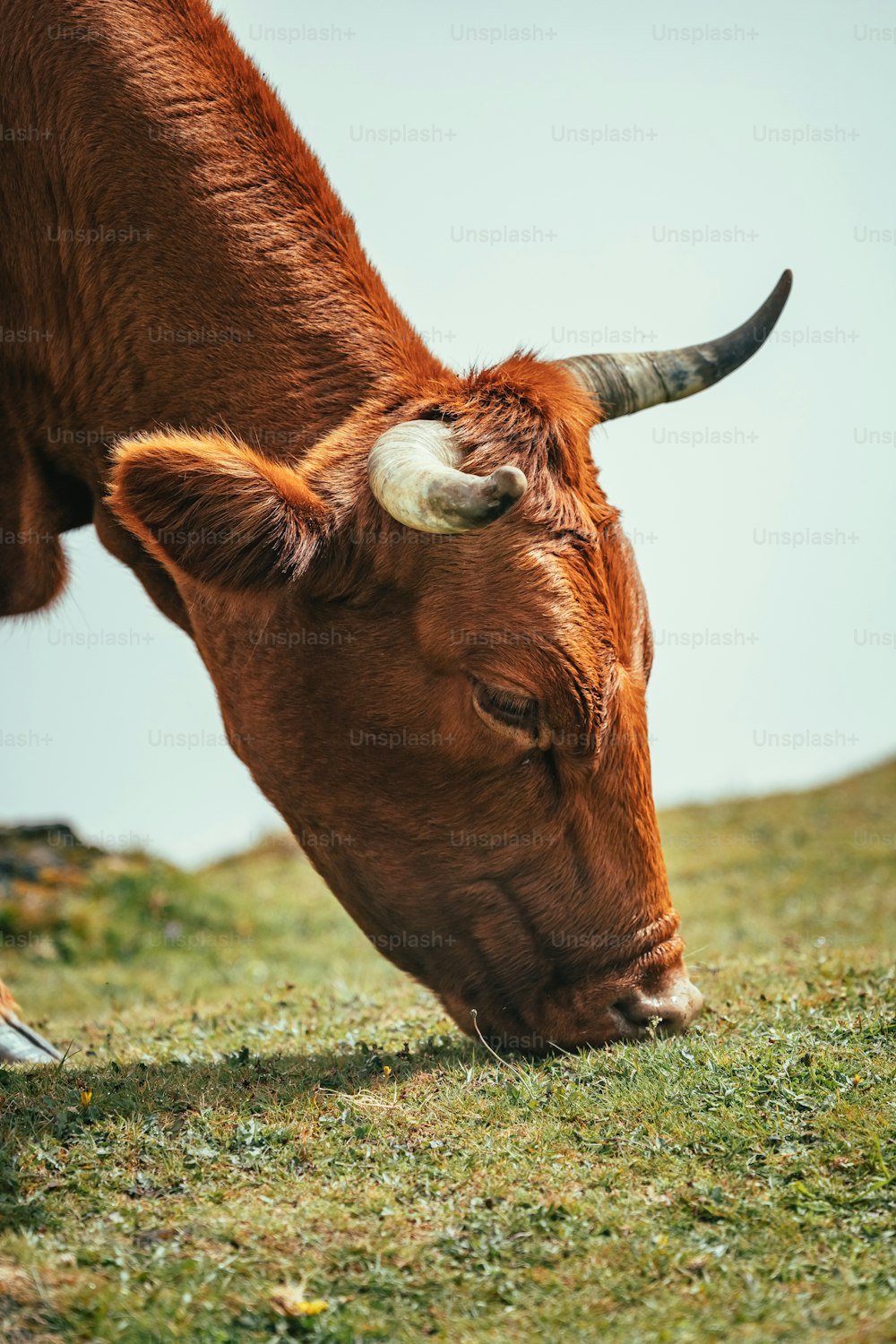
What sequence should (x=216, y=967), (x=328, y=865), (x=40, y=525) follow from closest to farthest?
(x=328, y=865) < (x=40, y=525) < (x=216, y=967)

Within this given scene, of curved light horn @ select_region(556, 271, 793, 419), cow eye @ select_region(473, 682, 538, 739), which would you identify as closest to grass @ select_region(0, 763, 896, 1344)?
cow eye @ select_region(473, 682, 538, 739)

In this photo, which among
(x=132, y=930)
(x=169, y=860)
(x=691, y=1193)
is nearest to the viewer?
(x=691, y=1193)

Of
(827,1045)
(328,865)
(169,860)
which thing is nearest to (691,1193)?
(827,1045)

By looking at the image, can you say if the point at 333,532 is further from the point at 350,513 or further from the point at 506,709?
the point at 506,709

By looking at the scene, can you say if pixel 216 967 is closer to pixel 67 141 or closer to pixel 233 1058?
pixel 233 1058

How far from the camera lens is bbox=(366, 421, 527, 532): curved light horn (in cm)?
522

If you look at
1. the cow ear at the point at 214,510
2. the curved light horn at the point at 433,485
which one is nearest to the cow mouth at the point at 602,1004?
the curved light horn at the point at 433,485

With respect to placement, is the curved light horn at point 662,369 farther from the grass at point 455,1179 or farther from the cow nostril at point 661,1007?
the grass at point 455,1179

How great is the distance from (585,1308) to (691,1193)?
0.71m

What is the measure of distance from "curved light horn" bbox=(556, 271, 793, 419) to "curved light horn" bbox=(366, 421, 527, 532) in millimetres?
1090

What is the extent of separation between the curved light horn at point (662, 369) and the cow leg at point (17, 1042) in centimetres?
411

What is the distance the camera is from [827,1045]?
Answer: 564 centimetres

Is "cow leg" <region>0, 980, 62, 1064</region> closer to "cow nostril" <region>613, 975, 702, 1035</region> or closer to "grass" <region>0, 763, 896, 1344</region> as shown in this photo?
"grass" <region>0, 763, 896, 1344</region>

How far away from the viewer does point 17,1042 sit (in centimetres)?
673
